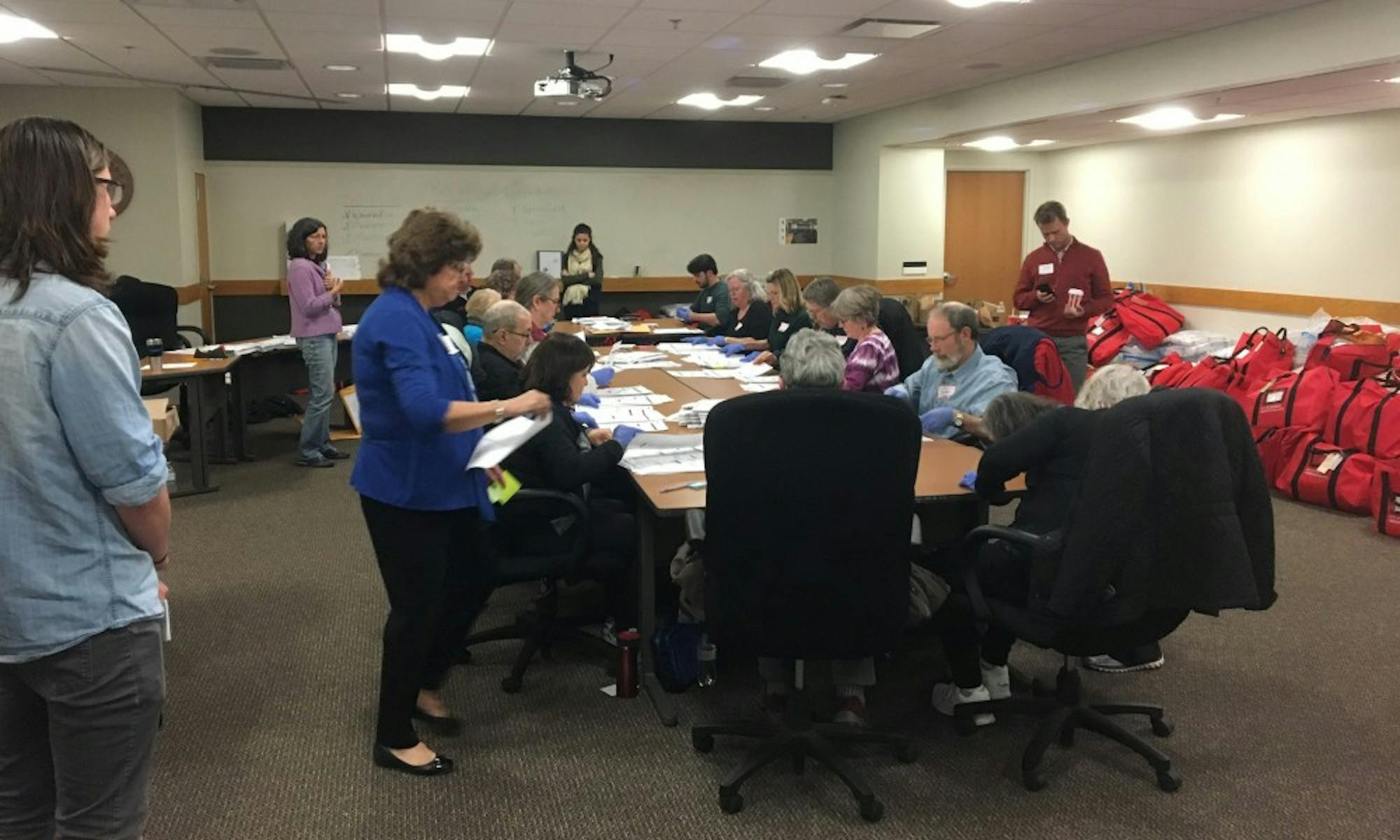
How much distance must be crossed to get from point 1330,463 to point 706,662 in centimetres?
432

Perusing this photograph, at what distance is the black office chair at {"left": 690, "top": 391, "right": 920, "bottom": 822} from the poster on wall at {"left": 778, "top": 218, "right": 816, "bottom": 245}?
385 inches

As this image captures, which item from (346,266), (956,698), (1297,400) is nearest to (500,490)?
(956,698)

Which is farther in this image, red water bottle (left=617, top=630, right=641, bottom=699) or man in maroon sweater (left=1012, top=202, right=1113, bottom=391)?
man in maroon sweater (left=1012, top=202, right=1113, bottom=391)

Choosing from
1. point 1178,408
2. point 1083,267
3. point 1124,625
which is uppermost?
point 1083,267

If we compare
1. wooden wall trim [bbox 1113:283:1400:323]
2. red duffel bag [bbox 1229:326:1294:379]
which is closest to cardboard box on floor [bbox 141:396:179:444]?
red duffel bag [bbox 1229:326:1294:379]

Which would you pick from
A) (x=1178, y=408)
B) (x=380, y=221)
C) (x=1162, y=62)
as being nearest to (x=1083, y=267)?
(x=1162, y=62)

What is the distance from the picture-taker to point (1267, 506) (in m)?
2.63

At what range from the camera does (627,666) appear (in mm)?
3391

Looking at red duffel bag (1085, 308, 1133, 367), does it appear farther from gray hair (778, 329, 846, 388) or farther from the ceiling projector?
gray hair (778, 329, 846, 388)

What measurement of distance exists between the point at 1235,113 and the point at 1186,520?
23.3ft

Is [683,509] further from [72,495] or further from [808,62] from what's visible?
[808,62]

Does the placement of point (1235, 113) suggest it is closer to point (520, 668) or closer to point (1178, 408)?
point (1178, 408)

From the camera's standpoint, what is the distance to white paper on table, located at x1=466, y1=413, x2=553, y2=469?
2.65 m

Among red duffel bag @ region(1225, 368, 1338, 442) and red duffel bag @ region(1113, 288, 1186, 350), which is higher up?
red duffel bag @ region(1113, 288, 1186, 350)
